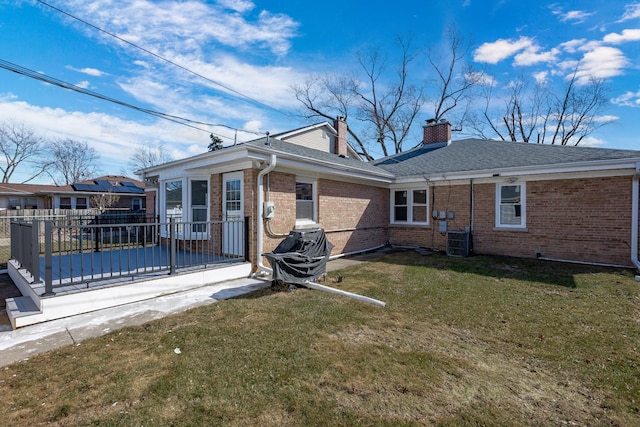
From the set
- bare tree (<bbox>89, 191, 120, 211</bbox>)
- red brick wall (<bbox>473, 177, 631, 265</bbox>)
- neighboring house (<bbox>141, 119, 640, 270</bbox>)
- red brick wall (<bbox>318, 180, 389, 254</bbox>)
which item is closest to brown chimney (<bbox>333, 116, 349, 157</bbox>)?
neighboring house (<bbox>141, 119, 640, 270</bbox>)

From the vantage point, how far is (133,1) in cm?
721

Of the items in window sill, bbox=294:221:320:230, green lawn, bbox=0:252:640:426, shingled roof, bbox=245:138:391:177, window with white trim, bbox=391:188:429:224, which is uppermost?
shingled roof, bbox=245:138:391:177

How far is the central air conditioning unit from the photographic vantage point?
10.3m

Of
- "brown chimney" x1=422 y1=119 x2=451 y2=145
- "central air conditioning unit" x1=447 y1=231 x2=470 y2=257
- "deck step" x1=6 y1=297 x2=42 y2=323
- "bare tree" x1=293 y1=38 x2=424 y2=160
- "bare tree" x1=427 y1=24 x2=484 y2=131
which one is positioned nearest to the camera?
"deck step" x1=6 y1=297 x2=42 y2=323

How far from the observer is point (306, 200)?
9.13 metres

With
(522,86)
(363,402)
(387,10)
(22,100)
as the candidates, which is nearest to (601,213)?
(363,402)

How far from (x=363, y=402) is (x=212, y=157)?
6.53 m

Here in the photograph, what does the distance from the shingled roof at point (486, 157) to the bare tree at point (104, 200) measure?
2265 centimetres

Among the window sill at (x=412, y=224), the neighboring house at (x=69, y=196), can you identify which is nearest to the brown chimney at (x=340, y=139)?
the window sill at (x=412, y=224)

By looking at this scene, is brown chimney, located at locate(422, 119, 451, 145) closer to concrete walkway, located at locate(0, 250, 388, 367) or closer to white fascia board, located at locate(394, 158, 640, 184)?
white fascia board, located at locate(394, 158, 640, 184)

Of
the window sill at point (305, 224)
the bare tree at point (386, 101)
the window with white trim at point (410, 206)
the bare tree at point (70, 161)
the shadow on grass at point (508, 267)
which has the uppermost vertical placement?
the bare tree at point (386, 101)

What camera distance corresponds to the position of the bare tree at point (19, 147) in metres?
32.7

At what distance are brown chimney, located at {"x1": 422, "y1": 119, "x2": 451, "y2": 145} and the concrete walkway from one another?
40.8 feet

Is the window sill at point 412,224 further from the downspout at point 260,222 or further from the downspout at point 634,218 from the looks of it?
the downspout at point 260,222
